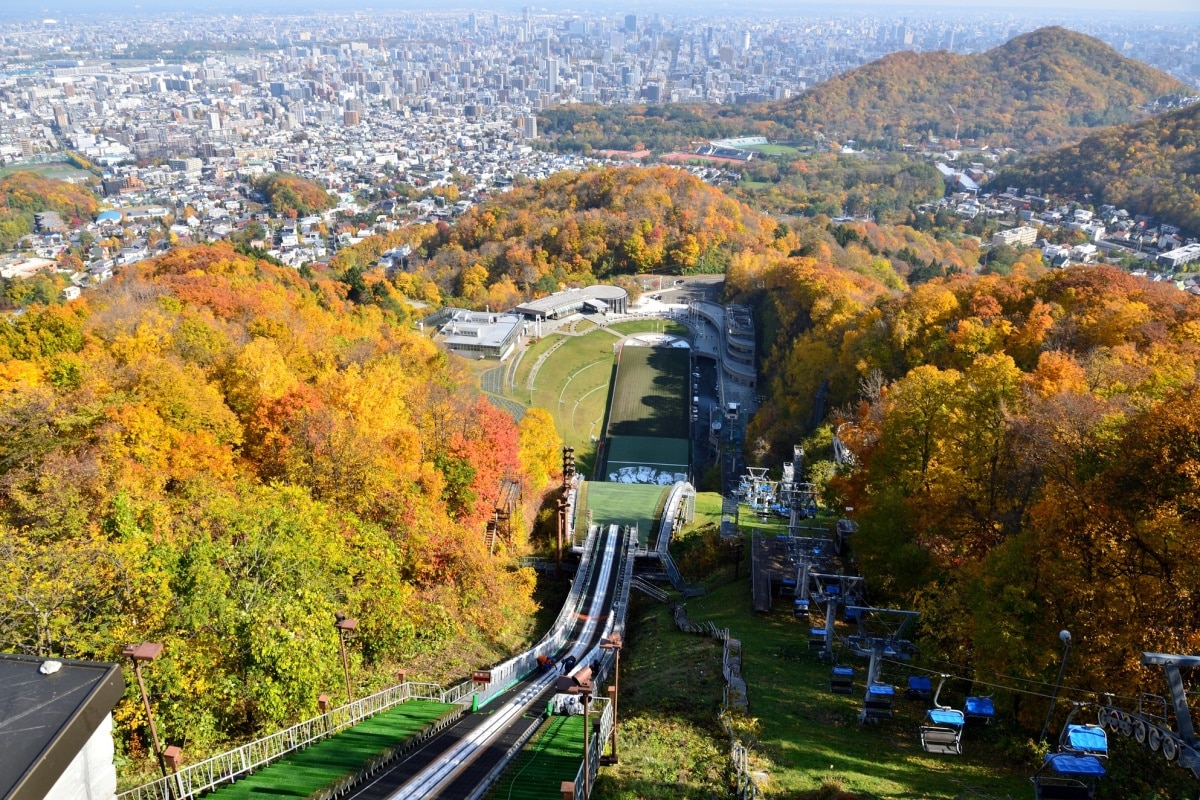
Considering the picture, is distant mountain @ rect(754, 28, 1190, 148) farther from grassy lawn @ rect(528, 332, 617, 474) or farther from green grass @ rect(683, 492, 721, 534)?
green grass @ rect(683, 492, 721, 534)

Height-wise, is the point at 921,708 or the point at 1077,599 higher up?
the point at 1077,599

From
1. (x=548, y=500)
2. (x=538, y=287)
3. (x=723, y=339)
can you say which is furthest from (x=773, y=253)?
(x=548, y=500)

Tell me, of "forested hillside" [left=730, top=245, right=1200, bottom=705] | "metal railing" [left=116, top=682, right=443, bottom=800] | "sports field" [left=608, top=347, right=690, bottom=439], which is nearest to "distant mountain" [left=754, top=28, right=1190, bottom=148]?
"sports field" [left=608, top=347, right=690, bottom=439]

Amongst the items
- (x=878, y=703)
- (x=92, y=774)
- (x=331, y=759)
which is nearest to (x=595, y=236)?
(x=878, y=703)

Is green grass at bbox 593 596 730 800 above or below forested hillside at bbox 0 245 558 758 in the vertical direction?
below

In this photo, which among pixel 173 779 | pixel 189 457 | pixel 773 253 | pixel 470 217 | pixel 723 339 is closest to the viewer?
pixel 173 779

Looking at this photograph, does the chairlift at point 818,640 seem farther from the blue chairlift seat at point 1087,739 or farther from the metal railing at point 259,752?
the metal railing at point 259,752

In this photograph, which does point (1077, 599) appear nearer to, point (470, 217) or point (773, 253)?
point (773, 253)

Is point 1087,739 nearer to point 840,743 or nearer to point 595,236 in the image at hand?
point 840,743
